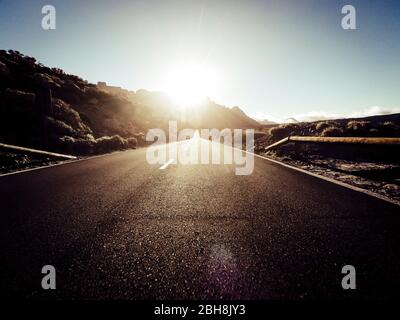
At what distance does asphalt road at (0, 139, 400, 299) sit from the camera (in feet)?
6.12

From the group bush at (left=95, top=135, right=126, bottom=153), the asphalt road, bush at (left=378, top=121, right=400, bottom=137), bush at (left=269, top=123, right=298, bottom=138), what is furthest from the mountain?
bush at (left=378, top=121, right=400, bottom=137)

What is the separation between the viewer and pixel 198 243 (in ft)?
8.54

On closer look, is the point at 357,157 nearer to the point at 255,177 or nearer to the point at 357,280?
the point at 255,177

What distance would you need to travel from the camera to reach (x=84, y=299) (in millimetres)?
1743

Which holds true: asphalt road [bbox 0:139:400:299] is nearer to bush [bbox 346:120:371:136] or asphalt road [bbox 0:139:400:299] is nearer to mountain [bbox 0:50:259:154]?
bush [bbox 346:120:371:136]

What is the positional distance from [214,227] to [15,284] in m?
2.01

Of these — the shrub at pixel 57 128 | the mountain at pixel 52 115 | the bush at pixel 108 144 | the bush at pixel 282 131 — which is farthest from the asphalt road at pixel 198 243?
the bush at pixel 282 131

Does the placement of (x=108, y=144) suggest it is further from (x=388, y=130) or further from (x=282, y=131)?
(x=388, y=130)

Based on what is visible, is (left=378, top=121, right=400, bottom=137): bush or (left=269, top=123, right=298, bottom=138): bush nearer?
(left=378, top=121, right=400, bottom=137): bush

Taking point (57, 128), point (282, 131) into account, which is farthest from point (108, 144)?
point (282, 131)

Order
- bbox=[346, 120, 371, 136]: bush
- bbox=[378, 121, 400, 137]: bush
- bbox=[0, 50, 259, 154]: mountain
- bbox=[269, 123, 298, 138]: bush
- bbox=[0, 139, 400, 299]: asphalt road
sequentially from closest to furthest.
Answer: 1. bbox=[0, 139, 400, 299]: asphalt road
2. bbox=[378, 121, 400, 137]: bush
3. bbox=[346, 120, 371, 136]: bush
4. bbox=[0, 50, 259, 154]: mountain
5. bbox=[269, 123, 298, 138]: bush

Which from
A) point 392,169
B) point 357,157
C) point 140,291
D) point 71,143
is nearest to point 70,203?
point 140,291

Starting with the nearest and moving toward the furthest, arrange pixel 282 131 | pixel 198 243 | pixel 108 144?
pixel 198 243, pixel 108 144, pixel 282 131

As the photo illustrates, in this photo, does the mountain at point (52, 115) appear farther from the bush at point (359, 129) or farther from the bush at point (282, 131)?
the bush at point (359, 129)
